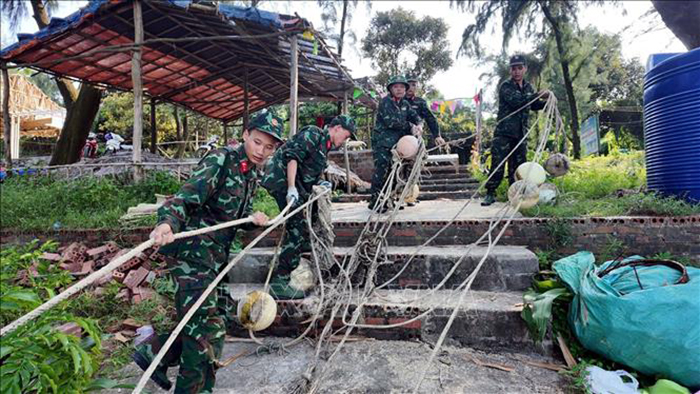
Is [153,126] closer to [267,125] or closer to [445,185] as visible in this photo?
[445,185]

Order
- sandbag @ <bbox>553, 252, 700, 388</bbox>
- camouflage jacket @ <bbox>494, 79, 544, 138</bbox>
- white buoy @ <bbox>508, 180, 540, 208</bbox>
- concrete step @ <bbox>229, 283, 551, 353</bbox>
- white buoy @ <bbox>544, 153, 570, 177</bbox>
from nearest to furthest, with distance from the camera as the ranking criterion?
sandbag @ <bbox>553, 252, 700, 388</bbox>
concrete step @ <bbox>229, 283, 551, 353</bbox>
white buoy @ <bbox>508, 180, 540, 208</bbox>
white buoy @ <bbox>544, 153, 570, 177</bbox>
camouflage jacket @ <bbox>494, 79, 544, 138</bbox>

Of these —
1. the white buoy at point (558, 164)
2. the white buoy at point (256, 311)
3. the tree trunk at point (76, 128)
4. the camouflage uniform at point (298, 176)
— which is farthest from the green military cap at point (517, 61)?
the tree trunk at point (76, 128)

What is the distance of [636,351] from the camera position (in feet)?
6.51

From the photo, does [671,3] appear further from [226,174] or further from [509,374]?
[226,174]

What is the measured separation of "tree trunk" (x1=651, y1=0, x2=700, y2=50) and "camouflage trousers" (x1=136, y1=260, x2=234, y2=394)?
7008 mm

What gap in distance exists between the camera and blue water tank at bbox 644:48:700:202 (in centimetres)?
309

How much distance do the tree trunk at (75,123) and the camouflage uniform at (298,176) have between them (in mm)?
8436

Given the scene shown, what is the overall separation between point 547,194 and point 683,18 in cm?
403

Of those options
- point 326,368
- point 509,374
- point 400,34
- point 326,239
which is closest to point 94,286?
point 326,239

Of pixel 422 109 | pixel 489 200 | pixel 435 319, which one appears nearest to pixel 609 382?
pixel 435 319

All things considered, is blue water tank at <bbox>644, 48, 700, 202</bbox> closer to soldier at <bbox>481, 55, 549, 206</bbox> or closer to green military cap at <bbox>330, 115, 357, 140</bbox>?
soldier at <bbox>481, 55, 549, 206</bbox>

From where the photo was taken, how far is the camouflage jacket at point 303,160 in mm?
3066

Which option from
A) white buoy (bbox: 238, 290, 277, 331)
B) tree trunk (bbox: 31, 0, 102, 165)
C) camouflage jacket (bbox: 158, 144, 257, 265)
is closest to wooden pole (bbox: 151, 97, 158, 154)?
tree trunk (bbox: 31, 0, 102, 165)

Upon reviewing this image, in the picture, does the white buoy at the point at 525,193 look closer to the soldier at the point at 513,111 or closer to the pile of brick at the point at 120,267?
the soldier at the point at 513,111
